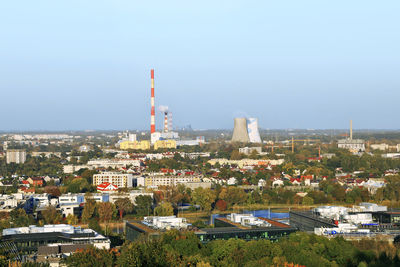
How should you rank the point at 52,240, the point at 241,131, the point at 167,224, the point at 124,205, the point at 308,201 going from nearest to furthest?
the point at 52,240 < the point at 167,224 < the point at 124,205 < the point at 308,201 < the point at 241,131

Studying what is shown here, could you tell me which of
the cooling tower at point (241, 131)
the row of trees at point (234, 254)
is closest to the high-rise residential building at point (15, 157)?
the cooling tower at point (241, 131)

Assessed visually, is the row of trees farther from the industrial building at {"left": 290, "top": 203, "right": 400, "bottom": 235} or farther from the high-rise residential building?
the high-rise residential building

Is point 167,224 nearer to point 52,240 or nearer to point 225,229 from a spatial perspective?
point 225,229

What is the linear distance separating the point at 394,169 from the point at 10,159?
70.5 ft

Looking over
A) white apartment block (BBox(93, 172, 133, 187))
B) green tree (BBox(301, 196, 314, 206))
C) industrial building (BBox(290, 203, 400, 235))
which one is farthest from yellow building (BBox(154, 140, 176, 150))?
industrial building (BBox(290, 203, 400, 235))

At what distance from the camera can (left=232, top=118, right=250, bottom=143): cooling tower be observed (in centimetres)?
5478

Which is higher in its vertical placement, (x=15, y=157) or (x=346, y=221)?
(x=15, y=157)

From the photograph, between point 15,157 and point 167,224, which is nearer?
point 167,224

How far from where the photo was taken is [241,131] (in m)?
55.1

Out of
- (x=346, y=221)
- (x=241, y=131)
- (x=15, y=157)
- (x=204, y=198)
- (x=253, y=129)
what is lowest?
(x=204, y=198)

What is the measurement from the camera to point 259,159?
4038cm

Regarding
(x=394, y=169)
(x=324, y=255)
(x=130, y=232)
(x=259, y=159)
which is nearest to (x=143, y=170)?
(x=259, y=159)

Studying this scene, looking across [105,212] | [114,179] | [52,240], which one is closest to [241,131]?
[114,179]

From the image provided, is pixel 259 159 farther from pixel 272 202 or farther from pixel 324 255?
pixel 324 255
